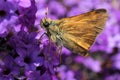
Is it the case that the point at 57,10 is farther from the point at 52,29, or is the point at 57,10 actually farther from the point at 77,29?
the point at 52,29

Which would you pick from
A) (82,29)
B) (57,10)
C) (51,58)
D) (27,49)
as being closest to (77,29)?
(82,29)

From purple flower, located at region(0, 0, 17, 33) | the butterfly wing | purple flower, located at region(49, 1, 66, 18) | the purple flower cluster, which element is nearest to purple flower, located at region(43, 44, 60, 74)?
the purple flower cluster

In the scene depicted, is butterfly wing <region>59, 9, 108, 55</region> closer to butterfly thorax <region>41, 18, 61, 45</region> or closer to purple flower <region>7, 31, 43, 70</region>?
butterfly thorax <region>41, 18, 61, 45</region>

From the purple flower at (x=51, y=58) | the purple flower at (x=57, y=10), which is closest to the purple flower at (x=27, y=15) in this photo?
the purple flower at (x=51, y=58)

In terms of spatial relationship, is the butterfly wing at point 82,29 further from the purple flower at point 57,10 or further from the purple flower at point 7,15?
the purple flower at point 57,10

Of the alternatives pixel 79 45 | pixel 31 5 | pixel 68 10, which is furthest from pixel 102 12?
pixel 68 10

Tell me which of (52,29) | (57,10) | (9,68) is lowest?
(9,68)

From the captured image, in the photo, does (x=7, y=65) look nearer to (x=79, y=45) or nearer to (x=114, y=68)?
(x=79, y=45)
